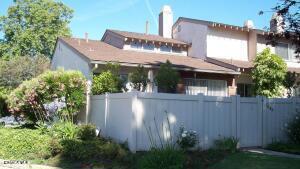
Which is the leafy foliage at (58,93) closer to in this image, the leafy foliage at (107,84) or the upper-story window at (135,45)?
the leafy foliage at (107,84)

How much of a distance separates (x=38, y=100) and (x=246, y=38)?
14.9m

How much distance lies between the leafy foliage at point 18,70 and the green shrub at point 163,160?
108 feet

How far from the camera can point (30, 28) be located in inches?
1930

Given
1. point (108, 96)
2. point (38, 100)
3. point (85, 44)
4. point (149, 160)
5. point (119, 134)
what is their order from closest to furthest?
point (149, 160) < point (119, 134) < point (108, 96) < point (38, 100) < point (85, 44)

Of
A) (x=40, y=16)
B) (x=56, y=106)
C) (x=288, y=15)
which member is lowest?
(x=56, y=106)

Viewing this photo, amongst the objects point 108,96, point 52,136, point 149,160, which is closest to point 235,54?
point 108,96

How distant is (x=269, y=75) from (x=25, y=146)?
45.8 ft

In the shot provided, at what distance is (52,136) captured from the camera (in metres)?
12.6

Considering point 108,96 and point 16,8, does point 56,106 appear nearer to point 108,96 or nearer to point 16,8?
point 108,96

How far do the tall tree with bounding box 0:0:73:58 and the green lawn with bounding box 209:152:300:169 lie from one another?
137ft

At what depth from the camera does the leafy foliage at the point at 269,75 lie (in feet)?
68.4

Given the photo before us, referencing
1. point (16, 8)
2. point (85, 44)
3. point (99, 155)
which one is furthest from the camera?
point (16, 8)

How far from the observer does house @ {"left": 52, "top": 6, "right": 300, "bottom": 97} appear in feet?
64.3

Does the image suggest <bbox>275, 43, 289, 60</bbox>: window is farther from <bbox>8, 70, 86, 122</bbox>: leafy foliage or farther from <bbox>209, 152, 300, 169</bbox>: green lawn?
<bbox>209, 152, 300, 169</bbox>: green lawn
